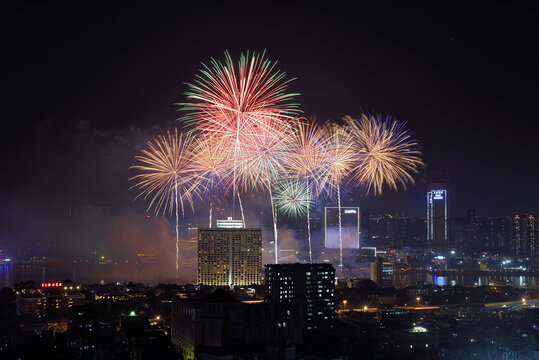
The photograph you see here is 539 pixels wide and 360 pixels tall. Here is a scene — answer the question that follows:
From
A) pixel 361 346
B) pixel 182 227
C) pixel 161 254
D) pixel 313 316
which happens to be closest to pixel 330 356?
pixel 361 346

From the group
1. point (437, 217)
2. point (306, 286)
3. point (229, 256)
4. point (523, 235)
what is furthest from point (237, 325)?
point (523, 235)

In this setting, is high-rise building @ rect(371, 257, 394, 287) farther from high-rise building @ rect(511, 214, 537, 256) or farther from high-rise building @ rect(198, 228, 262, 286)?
high-rise building @ rect(511, 214, 537, 256)

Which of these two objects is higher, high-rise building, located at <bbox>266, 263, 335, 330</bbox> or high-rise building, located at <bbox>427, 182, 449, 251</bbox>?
high-rise building, located at <bbox>427, 182, 449, 251</bbox>

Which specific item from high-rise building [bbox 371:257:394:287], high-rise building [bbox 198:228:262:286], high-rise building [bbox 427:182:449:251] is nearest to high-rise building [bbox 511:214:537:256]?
high-rise building [bbox 427:182:449:251]

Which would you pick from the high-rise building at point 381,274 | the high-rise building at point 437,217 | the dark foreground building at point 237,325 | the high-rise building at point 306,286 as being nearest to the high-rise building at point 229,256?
the high-rise building at point 381,274

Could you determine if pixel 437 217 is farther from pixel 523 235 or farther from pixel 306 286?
pixel 306 286

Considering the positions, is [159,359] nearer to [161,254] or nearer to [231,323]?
[231,323]
